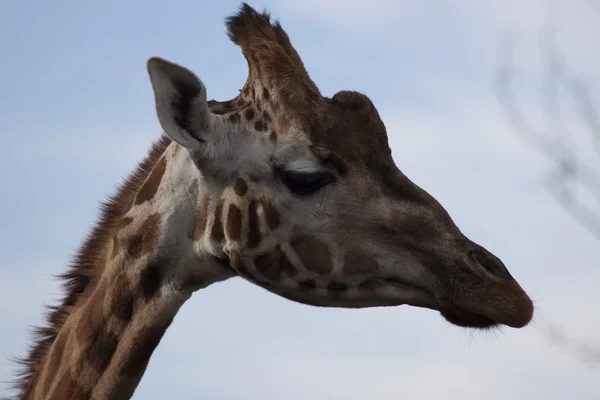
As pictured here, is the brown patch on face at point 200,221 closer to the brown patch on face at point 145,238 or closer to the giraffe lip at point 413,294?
the brown patch on face at point 145,238

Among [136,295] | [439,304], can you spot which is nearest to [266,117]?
[136,295]

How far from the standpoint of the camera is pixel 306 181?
606 centimetres

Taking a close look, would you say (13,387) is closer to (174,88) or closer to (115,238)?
(115,238)

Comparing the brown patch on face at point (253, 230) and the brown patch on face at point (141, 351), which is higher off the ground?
the brown patch on face at point (253, 230)

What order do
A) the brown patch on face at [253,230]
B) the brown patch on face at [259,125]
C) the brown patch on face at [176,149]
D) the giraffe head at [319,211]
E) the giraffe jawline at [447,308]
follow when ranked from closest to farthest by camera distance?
the giraffe jawline at [447,308]
the giraffe head at [319,211]
the brown patch on face at [253,230]
the brown patch on face at [259,125]
the brown patch on face at [176,149]

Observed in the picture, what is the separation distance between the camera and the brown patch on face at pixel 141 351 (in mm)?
5977

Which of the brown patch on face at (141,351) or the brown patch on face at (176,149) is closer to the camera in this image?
the brown patch on face at (141,351)

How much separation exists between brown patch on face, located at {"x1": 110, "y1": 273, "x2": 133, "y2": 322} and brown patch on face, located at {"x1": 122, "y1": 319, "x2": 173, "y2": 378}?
0.14m

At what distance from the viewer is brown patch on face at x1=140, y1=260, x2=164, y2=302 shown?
240 inches

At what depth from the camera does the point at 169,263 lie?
6.10m

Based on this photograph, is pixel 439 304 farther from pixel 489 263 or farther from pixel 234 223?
pixel 234 223

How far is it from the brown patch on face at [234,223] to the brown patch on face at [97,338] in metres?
0.76

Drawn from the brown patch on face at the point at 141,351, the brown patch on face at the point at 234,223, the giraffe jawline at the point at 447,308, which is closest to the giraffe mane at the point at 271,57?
the brown patch on face at the point at 234,223

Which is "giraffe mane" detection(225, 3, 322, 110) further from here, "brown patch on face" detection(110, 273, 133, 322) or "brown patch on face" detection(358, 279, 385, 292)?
"brown patch on face" detection(110, 273, 133, 322)
